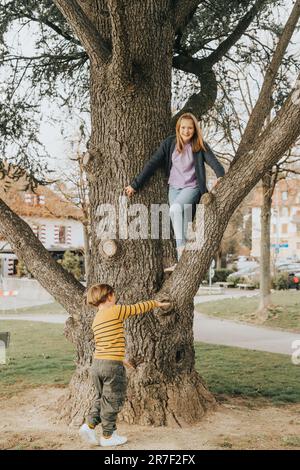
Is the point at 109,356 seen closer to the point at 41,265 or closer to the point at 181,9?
the point at 41,265

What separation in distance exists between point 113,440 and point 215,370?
181 inches

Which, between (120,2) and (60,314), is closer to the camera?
(120,2)

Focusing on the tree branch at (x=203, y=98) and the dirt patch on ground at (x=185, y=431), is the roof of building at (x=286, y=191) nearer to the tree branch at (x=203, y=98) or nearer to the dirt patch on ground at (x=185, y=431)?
the tree branch at (x=203, y=98)

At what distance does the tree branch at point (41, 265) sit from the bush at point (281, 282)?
22651 mm

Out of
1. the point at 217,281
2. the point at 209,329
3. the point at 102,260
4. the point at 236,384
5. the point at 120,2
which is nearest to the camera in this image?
the point at 120,2

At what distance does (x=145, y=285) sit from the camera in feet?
21.5

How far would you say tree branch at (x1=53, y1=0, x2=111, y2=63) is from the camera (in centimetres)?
602

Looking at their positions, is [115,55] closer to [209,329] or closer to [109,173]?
[109,173]

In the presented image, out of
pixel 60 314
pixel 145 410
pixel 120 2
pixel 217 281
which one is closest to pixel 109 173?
pixel 120 2

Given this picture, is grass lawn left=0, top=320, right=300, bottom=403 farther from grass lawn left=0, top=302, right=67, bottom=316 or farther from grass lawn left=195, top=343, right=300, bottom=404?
grass lawn left=0, top=302, right=67, bottom=316

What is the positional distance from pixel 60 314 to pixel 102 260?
1490 centimetres

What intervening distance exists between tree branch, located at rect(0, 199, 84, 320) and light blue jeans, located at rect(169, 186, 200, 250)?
4.58 feet

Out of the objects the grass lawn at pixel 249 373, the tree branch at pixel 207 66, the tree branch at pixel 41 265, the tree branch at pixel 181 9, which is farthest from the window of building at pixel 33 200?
the tree branch at pixel 41 265

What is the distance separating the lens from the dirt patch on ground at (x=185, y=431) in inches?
222
